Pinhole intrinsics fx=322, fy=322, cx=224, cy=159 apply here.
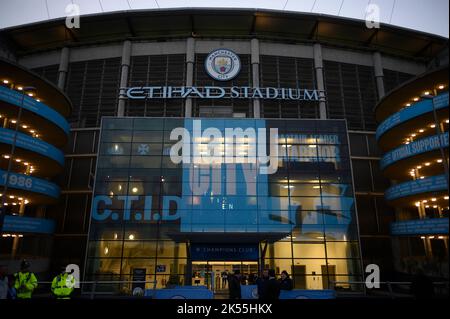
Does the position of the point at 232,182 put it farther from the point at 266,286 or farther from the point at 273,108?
the point at 266,286

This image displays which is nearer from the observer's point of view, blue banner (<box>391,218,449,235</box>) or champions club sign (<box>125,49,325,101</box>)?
blue banner (<box>391,218,449,235</box>)

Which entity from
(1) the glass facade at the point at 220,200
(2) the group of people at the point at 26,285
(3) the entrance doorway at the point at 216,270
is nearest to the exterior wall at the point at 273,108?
(1) the glass facade at the point at 220,200

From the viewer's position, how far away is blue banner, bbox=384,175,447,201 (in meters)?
22.6

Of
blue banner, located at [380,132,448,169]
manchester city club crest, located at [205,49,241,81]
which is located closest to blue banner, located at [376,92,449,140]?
blue banner, located at [380,132,448,169]

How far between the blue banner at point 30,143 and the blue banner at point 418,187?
103 feet

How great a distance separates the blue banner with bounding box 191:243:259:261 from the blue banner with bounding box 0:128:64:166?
15461mm

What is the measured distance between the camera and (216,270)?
93.0 ft

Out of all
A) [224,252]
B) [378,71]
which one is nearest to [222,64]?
[378,71]

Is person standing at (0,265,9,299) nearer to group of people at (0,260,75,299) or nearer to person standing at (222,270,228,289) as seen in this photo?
group of people at (0,260,75,299)

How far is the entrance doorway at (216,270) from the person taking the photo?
28109 mm

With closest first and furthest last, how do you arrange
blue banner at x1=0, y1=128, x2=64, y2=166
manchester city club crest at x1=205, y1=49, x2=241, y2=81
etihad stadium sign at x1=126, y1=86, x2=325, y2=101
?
blue banner at x1=0, y1=128, x2=64, y2=166
etihad stadium sign at x1=126, y1=86, x2=325, y2=101
manchester city club crest at x1=205, y1=49, x2=241, y2=81

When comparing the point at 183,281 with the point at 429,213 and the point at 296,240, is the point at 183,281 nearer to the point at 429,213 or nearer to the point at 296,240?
the point at 296,240

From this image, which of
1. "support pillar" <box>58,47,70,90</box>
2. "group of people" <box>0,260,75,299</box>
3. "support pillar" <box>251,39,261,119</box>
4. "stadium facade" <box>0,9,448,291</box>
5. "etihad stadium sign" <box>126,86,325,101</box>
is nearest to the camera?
"group of people" <box>0,260,75,299</box>

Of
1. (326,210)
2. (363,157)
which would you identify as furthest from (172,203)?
(363,157)
